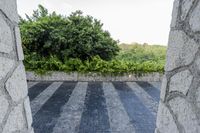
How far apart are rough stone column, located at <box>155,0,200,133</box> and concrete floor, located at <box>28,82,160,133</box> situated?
2511 millimetres

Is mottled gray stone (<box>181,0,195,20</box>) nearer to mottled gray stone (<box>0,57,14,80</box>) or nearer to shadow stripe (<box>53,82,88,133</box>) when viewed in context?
mottled gray stone (<box>0,57,14,80</box>)

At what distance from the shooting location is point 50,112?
4887 millimetres

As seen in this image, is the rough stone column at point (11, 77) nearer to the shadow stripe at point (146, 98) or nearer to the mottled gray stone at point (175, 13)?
the mottled gray stone at point (175, 13)

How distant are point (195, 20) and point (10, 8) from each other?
3.96ft

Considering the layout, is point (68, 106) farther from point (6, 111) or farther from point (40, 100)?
point (6, 111)

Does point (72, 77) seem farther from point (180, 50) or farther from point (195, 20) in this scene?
point (195, 20)

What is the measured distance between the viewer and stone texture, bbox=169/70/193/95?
1250mm

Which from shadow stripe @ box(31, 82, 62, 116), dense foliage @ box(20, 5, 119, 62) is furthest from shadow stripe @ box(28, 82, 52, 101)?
dense foliage @ box(20, 5, 119, 62)

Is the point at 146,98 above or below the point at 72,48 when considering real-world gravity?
below

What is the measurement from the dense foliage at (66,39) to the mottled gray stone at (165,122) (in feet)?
24.7

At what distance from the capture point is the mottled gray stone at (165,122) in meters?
1.45

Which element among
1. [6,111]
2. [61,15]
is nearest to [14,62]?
[6,111]

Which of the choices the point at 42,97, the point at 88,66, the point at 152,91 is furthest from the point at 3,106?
the point at 88,66

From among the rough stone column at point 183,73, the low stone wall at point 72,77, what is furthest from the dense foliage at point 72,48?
the rough stone column at point 183,73
